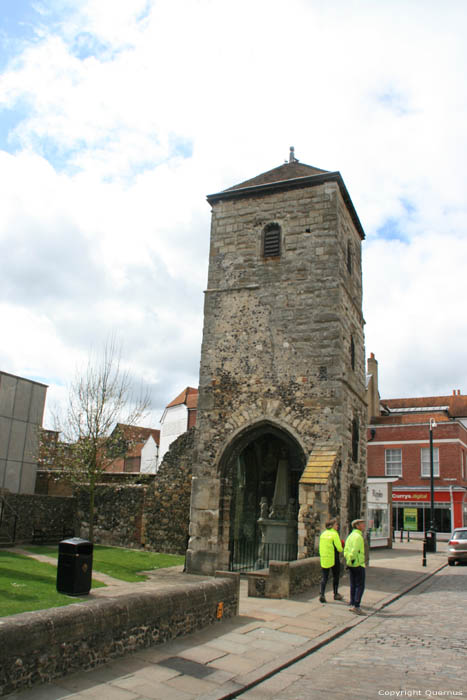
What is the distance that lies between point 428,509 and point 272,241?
24.0 m

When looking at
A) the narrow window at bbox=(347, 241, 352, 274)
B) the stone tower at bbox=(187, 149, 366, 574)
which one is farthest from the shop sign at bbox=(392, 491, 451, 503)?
the narrow window at bbox=(347, 241, 352, 274)

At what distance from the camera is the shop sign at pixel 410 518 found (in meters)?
34.2

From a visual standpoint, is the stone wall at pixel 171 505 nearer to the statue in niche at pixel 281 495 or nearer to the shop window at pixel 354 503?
the statue in niche at pixel 281 495

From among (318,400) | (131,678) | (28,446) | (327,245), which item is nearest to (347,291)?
(327,245)

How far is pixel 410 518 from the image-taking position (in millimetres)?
34375

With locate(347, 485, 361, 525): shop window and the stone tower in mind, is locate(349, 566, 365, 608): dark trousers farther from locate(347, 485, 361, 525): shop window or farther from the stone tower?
locate(347, 485, 361, 525): shop window

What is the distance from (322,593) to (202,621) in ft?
10.5

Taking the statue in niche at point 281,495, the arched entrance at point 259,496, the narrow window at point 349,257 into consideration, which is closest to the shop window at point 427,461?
the arched entrance at point 259,496

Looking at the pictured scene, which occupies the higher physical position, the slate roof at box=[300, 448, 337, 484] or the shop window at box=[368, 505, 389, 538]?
the slate roof at box=[300, 448, 337, 484]

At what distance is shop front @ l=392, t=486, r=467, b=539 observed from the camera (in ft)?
107

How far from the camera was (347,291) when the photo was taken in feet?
55.7

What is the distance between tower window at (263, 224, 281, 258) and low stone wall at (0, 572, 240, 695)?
11.1 metres

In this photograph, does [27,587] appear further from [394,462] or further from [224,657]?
[394,462]

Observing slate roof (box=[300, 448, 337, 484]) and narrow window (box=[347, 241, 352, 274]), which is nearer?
slate roof (box=[300, 448, 337, 484])
